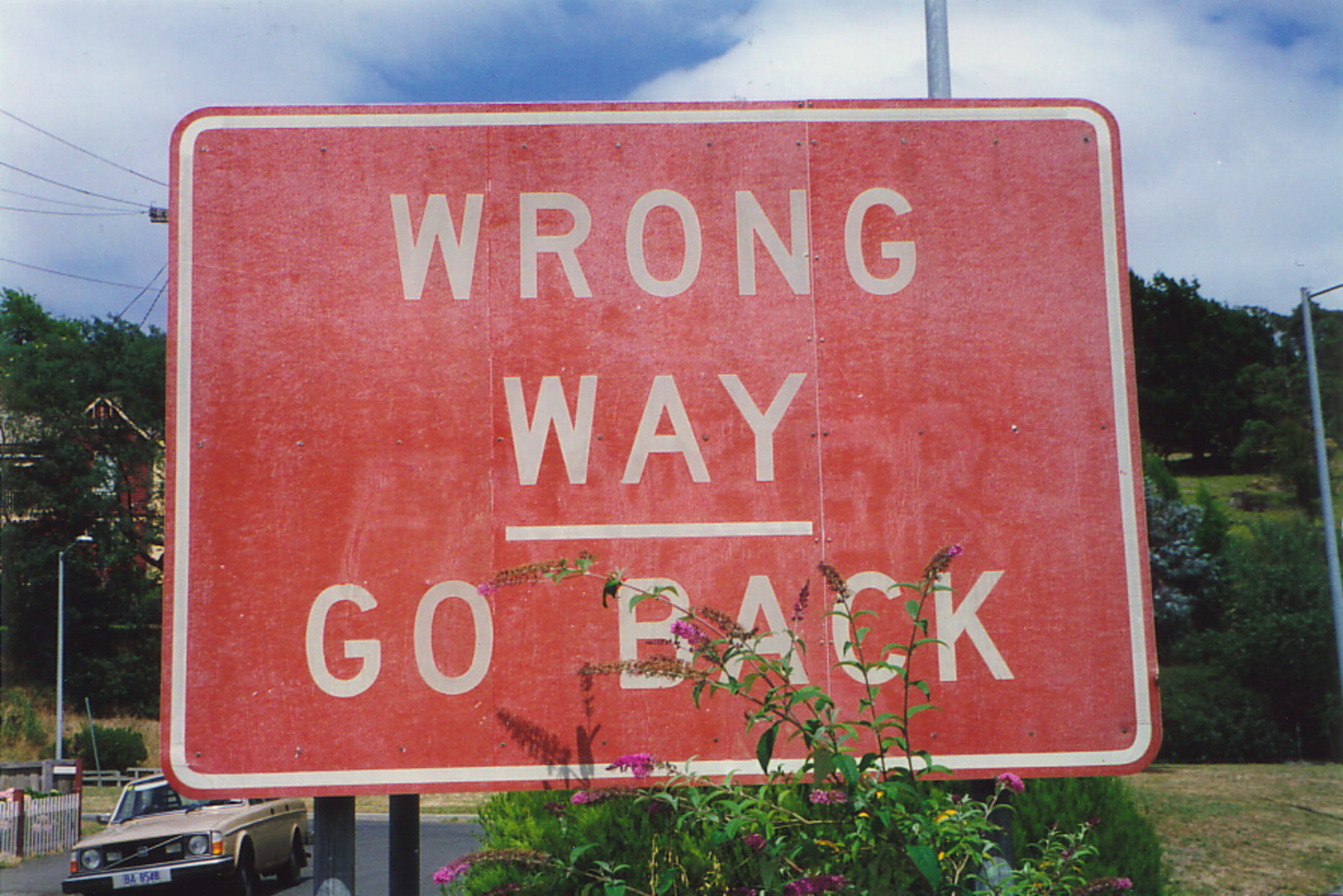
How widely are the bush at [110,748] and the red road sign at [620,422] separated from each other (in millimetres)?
36420

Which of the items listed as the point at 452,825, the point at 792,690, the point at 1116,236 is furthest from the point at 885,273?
the point at 452,825

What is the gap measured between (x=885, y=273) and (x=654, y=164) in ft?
1.98

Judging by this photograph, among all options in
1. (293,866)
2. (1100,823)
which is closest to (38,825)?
(293,866)

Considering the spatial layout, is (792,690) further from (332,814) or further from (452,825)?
(452,825)

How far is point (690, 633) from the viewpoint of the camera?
235 cm

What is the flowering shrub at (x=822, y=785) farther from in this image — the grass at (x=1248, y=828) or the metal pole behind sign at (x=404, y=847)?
the grass at (x=1248, y=828)

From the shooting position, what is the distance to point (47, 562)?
156ft

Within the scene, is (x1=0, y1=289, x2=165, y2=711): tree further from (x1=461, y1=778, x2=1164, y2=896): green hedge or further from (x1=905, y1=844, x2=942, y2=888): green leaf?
(x1=905, y1=844, x2=942, y2=888): green leaf

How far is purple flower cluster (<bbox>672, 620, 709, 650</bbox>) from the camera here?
2.35 m

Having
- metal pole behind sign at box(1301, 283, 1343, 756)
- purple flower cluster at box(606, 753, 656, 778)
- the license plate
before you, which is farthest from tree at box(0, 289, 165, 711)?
purple flower cluster at box(606, 753, 656, 778)

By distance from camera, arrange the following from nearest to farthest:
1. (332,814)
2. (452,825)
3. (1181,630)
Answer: (332,814), (452,825), (1181,630)

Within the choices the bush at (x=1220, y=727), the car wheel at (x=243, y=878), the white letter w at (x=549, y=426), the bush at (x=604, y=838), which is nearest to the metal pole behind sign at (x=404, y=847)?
the white letter w at (x=549, y=426)

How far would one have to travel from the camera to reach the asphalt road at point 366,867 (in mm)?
13398

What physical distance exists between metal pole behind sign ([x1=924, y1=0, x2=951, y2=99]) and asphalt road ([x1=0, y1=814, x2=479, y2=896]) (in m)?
10.2
